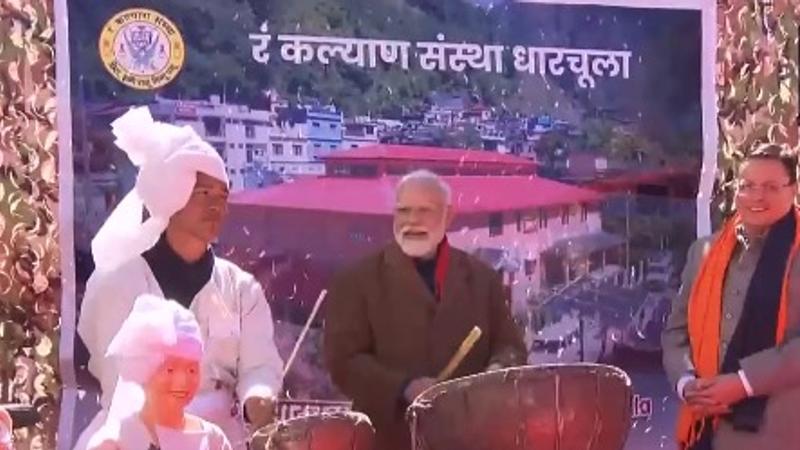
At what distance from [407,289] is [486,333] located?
236 mm

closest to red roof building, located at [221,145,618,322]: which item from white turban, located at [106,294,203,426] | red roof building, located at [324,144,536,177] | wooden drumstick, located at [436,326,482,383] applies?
red roof building, located at [324,144,536,177]

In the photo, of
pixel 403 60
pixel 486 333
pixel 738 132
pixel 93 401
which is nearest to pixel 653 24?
pixel 738 132

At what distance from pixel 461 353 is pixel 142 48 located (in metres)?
1.15

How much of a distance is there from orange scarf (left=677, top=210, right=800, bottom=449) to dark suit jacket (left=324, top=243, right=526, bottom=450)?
45cm

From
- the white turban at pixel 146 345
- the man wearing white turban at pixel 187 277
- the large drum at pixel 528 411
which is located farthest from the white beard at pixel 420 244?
the large drum at pixel 528 411

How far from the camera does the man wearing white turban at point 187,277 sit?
331 centimetres

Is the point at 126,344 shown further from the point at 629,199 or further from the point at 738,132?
the point at 738,132

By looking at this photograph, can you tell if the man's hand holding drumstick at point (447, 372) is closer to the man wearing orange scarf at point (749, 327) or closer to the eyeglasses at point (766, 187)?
the man wearing orange scarf at point (749, 327)

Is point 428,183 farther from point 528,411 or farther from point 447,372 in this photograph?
point 528,411

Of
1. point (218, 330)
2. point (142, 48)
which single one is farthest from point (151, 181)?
point (142, 48)

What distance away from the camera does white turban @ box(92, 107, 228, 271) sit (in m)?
3.34

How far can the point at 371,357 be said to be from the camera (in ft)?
12.0

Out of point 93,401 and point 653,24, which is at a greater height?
point 653,24

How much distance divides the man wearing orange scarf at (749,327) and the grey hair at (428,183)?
27.3 inches
